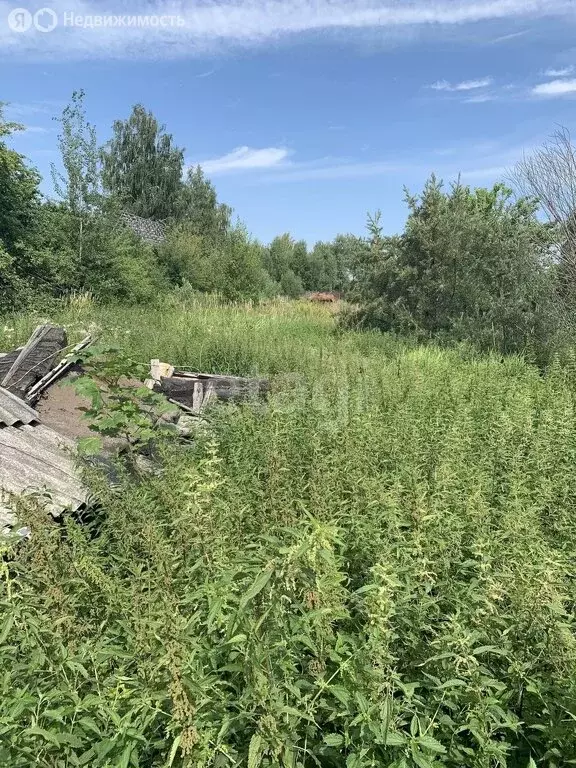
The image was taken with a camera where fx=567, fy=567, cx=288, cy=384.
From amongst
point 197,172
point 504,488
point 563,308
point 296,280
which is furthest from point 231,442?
point 197,172

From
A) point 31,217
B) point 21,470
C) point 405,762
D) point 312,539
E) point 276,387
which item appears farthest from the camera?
point 31,217

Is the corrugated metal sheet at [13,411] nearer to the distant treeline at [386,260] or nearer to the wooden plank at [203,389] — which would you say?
the wooden plank at [203,389]

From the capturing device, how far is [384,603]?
5.38ft

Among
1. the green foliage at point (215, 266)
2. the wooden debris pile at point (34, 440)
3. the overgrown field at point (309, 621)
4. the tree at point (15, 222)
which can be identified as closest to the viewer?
the overgrown field at point (309, 621)

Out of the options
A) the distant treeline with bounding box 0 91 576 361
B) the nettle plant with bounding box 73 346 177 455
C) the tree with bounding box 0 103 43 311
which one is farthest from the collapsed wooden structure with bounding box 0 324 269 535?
the tree with bounding box 0 103 43 311

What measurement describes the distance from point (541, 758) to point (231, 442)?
3.14 meters

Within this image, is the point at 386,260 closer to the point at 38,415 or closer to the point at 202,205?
the point at 38,415

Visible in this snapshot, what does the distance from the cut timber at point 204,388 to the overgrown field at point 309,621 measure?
93.9 inches

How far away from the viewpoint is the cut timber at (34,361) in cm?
467

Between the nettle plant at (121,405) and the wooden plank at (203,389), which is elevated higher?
the nettle plant at (121,405)

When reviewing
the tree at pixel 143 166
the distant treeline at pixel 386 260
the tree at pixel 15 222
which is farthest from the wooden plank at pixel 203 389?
the tree at pixel 143 166

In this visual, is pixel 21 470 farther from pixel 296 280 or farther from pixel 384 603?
pixel 296 280

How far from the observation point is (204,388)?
21.7 feet

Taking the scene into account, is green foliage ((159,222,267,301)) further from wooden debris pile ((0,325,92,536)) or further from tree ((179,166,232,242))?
wooden debris pile ((0,325,92,536))
